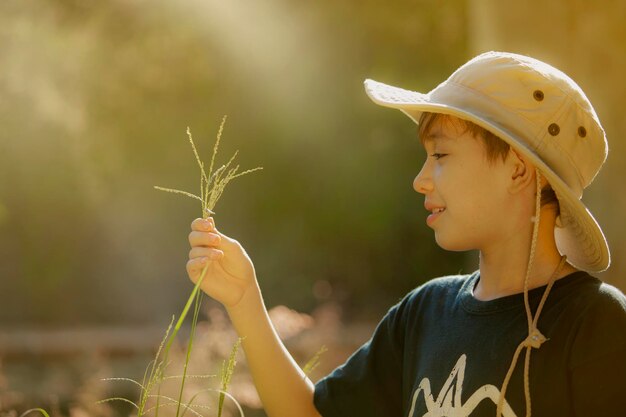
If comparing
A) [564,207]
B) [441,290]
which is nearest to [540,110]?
[564,207]

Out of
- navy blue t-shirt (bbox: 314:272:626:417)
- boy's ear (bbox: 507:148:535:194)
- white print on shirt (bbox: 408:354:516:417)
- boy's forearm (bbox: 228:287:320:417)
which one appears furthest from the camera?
boy's forearm (bbox: 228:287:320:417)

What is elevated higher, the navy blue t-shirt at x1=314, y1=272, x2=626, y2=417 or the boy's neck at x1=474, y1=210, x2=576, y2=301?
the boy's neck at x1=474, y1=210, x2=576, y2=301

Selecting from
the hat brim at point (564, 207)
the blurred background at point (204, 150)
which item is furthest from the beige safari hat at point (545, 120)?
the blurred background at point (204, 150)

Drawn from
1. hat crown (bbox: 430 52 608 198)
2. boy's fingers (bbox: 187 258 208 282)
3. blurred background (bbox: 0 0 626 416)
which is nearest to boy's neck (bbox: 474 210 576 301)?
hat crown (bbox: 430 52 608 198)

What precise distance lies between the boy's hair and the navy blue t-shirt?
0.53 feet

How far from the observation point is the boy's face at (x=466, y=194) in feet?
6.31

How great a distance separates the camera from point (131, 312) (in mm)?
7648

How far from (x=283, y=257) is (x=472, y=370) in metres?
5.77

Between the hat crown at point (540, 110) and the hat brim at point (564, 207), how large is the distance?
0.09 feet

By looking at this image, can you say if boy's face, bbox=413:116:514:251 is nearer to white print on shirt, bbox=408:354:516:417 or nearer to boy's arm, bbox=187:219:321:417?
white print on shirt, bbox=408:354:516:417

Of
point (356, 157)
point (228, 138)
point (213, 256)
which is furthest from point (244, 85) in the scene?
point (213, 256)

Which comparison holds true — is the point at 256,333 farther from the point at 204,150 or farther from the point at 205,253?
the point at 204,150

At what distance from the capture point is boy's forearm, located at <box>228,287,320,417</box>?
2070mm

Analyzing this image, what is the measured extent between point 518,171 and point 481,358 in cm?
33
